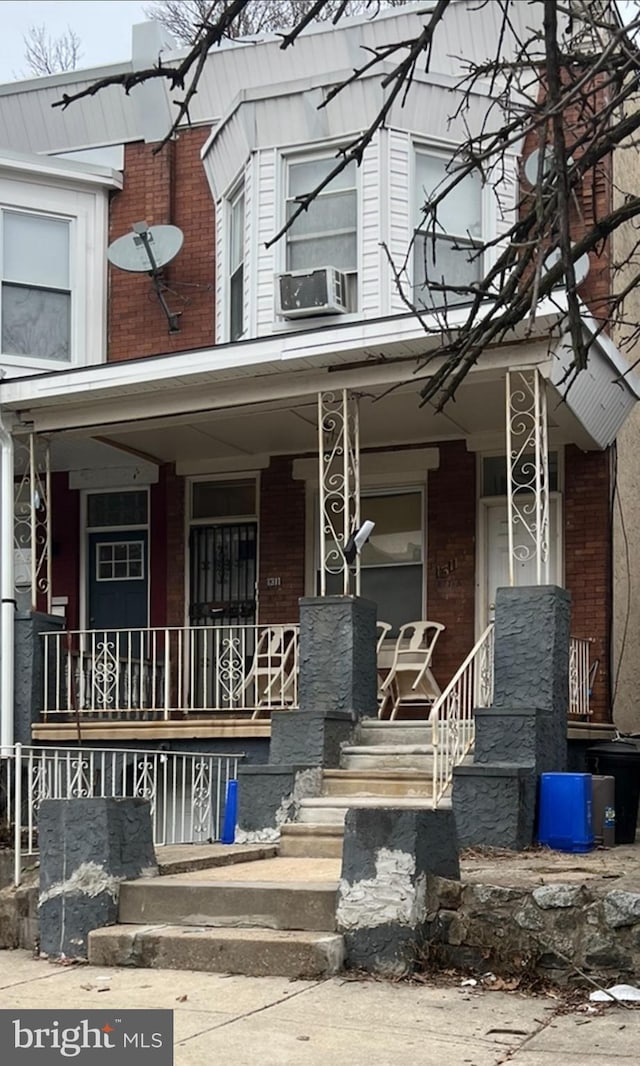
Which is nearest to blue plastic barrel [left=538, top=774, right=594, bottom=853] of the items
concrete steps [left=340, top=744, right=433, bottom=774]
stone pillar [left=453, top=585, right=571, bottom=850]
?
stone pillar [left=453, top=585, right=571, bottom=850]

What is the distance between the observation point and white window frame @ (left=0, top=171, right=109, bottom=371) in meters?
15.8

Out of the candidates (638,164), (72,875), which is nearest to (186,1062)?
(72,875)

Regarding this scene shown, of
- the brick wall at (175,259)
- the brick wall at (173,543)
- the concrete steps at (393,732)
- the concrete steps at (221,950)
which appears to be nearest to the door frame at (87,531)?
the brick wall at (173,543)

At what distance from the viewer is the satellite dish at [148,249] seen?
15594 mm

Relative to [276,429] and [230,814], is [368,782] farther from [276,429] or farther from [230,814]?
[276,429]

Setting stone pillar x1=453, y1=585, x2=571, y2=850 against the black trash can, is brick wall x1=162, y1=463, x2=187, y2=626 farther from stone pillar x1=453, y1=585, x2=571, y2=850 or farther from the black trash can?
the black trash can

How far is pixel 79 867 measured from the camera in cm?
803

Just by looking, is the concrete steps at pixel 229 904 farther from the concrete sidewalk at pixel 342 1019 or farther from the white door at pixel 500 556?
the white door at pixel 500 556

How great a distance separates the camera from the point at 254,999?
6.65m

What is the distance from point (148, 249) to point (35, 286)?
1.44 metres

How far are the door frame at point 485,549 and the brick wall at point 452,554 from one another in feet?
0.18

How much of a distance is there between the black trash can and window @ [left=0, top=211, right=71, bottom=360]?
7.89 meters

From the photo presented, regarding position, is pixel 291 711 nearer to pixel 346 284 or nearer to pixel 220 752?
pixel 220 752

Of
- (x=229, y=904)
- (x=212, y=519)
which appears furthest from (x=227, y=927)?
(x=212, y=519)
